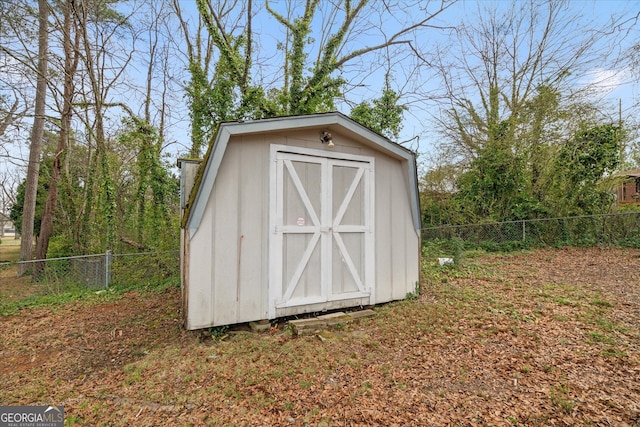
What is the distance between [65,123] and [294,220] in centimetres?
830

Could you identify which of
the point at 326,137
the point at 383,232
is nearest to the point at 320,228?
the point at 383,232

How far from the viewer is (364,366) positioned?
2951 mm

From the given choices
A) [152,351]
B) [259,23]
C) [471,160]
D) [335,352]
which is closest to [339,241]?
[335,352]

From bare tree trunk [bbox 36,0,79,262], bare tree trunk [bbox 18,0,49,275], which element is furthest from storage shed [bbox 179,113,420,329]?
bare tree trunk [bbox 18,0,49,275]

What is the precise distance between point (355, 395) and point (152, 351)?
8.05ft

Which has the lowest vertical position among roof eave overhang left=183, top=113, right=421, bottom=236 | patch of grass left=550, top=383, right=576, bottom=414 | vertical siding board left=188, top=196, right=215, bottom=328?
patch of grass left=550, top=383, right=576, bottom=414

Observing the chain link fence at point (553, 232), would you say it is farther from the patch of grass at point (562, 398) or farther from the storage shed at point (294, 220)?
the patch of grass at point (562, 398)

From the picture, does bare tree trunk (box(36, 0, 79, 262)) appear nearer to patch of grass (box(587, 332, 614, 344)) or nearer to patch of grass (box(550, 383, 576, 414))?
patch of grass (box(550, 383, 576, 414))

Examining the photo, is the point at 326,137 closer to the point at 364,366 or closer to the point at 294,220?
the point at 294,220

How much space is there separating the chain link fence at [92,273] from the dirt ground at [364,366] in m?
1.23

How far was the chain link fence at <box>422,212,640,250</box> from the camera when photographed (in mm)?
9023

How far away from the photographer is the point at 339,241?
427cm

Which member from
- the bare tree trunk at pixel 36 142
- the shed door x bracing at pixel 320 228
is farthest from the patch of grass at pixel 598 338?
the bare tree trunk at pixel 36 142

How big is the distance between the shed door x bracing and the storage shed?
0.04 feet
